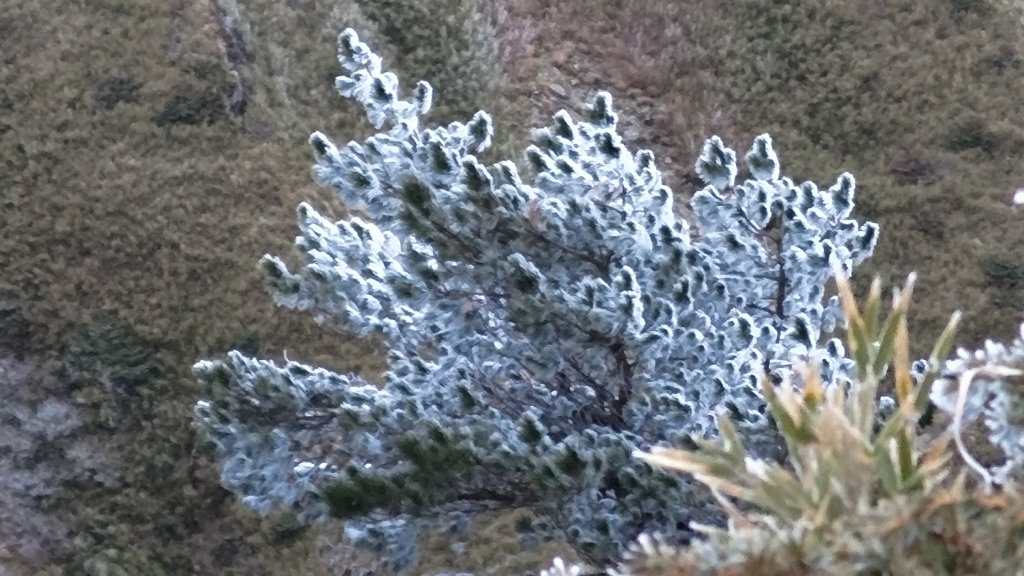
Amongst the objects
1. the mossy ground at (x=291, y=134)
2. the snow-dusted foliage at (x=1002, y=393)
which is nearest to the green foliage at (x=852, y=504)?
the snow-dusted foliage at (x=1002, y=393)

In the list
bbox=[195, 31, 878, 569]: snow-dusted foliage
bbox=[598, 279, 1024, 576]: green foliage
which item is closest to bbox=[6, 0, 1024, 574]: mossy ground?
bbox=[195, 31, 878, 569]: snow-dusted foliage

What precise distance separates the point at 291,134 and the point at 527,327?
703 cm

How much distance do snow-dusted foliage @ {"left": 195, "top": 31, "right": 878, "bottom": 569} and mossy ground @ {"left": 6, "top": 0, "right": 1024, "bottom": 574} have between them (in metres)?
3.36

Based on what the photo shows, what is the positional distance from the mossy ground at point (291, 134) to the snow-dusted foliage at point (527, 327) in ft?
11.0

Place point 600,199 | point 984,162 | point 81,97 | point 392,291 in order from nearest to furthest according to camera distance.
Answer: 1. point 600,199
2. point 392,291
3. point 81,97
4. point 984,162

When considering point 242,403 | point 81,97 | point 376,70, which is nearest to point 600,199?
point 376,70

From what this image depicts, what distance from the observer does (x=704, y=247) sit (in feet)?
15.2

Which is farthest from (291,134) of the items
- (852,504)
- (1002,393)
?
(852,504)

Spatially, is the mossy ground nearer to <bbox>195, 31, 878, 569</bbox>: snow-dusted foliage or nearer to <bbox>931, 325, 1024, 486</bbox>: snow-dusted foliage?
<bbox>195, 31, 878, 569</bbox>: snow-dusted foliage

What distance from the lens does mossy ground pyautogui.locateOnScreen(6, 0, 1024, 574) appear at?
8.66m

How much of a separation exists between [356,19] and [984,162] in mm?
7257

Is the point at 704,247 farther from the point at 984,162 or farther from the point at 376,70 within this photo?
the point at 984,162

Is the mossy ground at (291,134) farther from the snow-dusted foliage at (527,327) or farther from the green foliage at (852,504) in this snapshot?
the green foliage at (852,504)

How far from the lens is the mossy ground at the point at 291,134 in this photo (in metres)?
8.66
